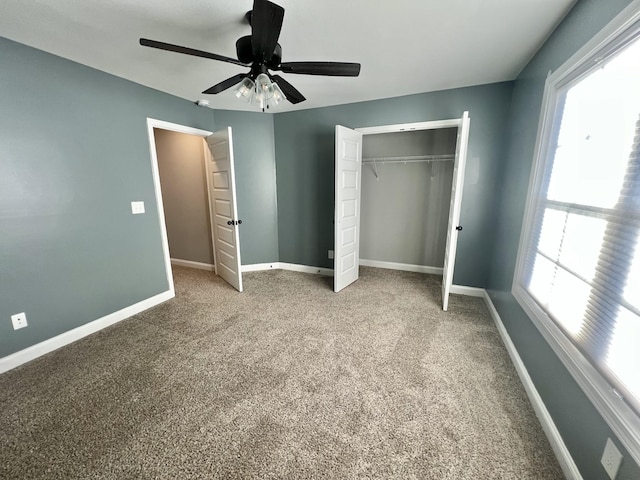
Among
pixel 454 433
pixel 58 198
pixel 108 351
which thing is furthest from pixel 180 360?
pixel 454 433

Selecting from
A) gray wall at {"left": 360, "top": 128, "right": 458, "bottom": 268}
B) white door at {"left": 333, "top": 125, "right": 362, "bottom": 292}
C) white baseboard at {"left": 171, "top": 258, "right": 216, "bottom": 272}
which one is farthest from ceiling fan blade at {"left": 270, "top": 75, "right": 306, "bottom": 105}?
white baseboard at {"left": 171, "top": 258, "right": 216, "bottom": 272}

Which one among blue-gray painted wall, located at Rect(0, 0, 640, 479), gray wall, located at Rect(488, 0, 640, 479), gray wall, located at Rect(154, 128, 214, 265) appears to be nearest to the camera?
gray wall, located at Rect(488, 0, 640, 479)

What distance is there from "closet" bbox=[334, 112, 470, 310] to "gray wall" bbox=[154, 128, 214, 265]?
89.1 inches

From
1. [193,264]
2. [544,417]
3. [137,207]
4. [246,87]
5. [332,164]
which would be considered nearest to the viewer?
[544,417]

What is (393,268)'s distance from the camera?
13.9 feet

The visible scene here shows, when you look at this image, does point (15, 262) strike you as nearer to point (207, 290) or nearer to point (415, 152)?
point (207, 290)

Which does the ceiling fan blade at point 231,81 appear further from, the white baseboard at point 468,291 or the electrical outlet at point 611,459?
the white baseboard at point 468,291

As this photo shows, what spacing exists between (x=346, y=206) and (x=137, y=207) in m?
2.43

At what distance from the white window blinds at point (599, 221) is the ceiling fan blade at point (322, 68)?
1284 mm

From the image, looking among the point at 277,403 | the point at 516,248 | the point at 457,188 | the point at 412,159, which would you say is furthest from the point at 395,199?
the point at 277,403

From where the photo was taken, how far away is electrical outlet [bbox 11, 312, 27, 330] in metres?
1.97

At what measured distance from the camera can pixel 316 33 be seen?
182cm

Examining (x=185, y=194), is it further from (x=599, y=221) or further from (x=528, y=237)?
(x=599, y=221)

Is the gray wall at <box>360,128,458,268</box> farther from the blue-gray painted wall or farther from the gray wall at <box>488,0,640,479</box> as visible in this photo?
the gray wall at <box>488,0,640,479</box>
